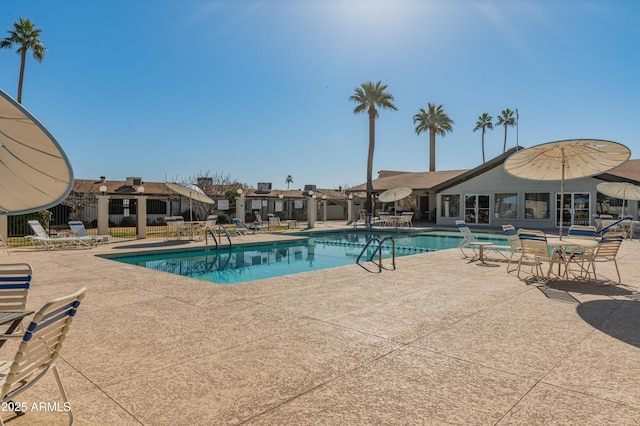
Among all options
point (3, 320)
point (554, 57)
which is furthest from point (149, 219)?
point (3, 320)

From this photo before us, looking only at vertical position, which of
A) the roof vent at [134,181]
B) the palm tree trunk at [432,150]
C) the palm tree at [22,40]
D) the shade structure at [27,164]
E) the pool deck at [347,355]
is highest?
the palm tree at [22,40]

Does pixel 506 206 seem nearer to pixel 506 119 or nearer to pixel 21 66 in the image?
pixel 21 66

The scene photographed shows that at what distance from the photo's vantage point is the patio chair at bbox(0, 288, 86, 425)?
6.99 feet

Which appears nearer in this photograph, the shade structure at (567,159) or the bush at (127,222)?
the shade structure at (567,159)

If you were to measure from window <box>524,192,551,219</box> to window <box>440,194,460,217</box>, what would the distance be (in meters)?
4.56

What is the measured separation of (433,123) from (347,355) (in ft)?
151

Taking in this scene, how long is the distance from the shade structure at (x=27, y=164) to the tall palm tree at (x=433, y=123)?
4477 centimetres

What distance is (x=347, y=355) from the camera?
3.92 metres

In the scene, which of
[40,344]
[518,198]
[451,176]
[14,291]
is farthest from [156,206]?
[40,344]

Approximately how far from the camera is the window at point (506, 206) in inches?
1035

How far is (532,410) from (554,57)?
17684 mm

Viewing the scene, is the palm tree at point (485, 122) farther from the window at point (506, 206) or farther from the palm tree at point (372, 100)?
the window at point (506, 206)

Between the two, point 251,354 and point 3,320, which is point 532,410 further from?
point 3,320

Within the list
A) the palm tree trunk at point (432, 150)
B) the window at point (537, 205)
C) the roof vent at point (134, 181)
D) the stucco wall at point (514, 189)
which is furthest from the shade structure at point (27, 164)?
the palm tree trunk at point (432, 150)
